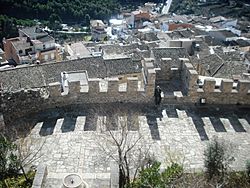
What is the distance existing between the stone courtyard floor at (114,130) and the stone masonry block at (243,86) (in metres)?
0.63

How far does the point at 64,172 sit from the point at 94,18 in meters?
75.6

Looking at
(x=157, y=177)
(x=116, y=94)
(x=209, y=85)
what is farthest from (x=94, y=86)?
(x=157, y=177)

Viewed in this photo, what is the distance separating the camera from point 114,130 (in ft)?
33.1

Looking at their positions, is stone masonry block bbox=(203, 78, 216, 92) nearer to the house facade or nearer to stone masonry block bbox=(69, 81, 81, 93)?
stone masonry block bbox=(69, 81, 81, 93)

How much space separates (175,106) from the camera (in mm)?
11508

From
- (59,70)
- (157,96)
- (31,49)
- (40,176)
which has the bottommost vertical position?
(31,49)

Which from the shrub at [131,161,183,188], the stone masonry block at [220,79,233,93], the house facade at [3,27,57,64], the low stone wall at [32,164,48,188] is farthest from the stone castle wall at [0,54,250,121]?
the house facade at [3,27,57,64]

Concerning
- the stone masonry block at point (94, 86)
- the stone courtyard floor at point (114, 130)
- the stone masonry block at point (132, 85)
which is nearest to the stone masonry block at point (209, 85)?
the stone courtyard floor at point (114, 130)

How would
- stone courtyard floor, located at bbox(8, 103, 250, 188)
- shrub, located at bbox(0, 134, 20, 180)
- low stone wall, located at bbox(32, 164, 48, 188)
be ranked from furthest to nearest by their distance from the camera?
stone courtyard floor, located at bbox(8, 103, 250, 188), shrub, located at bbox(0, 134, 20, 180), low stone wall, located at bbox(32, 164, 48, 188)

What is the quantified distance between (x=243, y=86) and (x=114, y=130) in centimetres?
466

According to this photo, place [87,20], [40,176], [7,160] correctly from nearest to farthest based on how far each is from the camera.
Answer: [40,176] → [7,160] → [87,20]

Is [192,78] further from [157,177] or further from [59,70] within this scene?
[59,70]

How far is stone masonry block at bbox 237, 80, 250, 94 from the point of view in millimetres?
11148

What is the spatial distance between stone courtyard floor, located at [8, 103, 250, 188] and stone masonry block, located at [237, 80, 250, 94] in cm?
63
